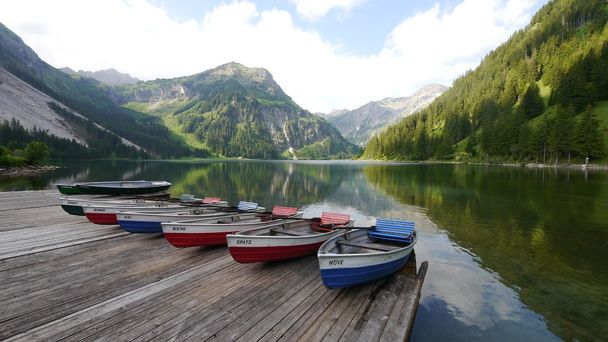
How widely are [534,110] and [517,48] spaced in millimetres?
101864

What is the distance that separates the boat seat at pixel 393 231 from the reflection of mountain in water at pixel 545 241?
6044mm

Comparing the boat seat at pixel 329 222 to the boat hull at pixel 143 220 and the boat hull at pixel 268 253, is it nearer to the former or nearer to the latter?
the boat hull at pixel 268 253

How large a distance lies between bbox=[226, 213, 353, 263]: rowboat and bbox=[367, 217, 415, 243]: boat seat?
7.30 feet

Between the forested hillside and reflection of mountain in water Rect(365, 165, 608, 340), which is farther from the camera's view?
the forested hillside

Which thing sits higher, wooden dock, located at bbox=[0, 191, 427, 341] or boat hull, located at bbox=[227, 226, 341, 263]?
boat hull, located at bbox=[227, 226, 341, 263]

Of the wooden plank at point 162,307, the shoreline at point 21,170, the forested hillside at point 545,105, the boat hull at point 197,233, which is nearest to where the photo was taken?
the wooden plank at point 162,307

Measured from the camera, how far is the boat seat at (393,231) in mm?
14109

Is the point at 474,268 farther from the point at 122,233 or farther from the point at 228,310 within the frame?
the point at 122,233

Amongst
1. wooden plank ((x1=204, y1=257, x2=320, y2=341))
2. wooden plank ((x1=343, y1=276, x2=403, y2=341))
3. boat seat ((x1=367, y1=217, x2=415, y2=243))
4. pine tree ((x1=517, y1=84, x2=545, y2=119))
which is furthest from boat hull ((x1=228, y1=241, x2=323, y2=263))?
pine tree ((x1=517, y1=84, x2=545, y2=119))

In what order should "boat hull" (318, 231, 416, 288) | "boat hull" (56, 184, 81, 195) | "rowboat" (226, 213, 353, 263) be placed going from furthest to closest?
1. "boat hull" (56, 184, 81, 195)
2. "rowboat" (226, 213, 353, 263)
3. "boat hull" (318, 231, 416, 288)

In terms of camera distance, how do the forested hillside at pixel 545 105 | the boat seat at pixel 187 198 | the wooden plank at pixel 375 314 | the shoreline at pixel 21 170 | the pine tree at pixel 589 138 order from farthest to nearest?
the forested hillside at pixel 545 105 → the pine tree at pixel 589 138 → the shoreline at pixel 21 170 → the boat seat at pixel 187 198 → the wooden plank at pixel 375 314

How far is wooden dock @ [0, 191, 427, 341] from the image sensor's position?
7734 mm

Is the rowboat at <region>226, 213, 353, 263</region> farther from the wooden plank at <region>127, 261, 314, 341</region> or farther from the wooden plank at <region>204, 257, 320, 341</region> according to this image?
the wooden plank at <region>204, 257, 320, 341</region>

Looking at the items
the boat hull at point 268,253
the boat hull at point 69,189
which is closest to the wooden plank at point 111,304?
the boat hull at point 268,253
